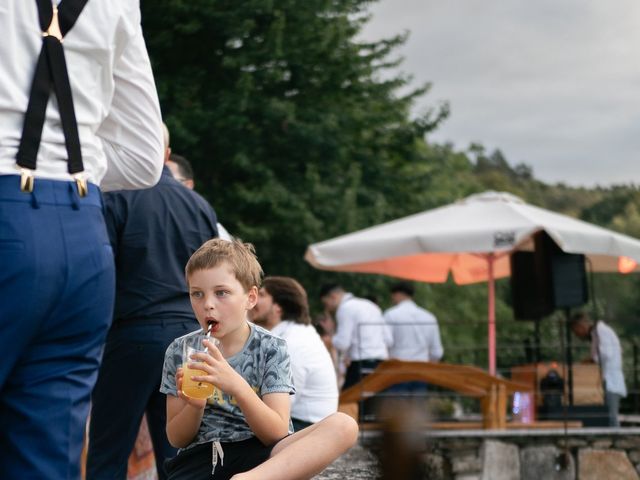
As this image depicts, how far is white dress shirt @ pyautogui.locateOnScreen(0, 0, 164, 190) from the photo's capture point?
8.08ft

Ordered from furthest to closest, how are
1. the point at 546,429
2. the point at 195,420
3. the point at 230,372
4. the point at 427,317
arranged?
1. the point at 427,317
2. the point at 546,429
3. the point at 195,420
4. the point at 230,372

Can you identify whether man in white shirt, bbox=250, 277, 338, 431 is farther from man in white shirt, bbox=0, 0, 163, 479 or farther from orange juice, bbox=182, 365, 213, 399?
man in white shirt, bbox=0, 0, 163, 479

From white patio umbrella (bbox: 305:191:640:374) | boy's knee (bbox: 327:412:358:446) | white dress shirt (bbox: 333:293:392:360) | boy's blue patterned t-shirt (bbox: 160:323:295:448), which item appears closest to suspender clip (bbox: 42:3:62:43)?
boy's blue patterned t-shirt (bbox: 160:323:295:448)

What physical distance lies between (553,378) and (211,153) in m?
9.03

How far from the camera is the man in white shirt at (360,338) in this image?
40.9ft

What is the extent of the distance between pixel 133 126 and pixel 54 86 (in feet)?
1.28

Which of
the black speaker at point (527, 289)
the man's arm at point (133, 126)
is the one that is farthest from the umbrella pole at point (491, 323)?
the man's arm at point (133, 126)

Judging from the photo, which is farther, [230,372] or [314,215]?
[314,215]

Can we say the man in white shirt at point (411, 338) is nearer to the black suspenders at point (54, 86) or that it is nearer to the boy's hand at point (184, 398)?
the boy's hand at point (184, 398)

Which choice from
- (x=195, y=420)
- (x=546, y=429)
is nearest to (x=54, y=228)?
(x=195, y=420)

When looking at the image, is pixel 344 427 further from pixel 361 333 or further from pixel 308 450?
pixel 361 333

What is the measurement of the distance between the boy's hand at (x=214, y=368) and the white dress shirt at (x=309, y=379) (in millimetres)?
2878

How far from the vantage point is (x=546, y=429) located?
12023 millimetres

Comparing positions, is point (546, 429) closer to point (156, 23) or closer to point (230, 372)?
point (230, 372)
